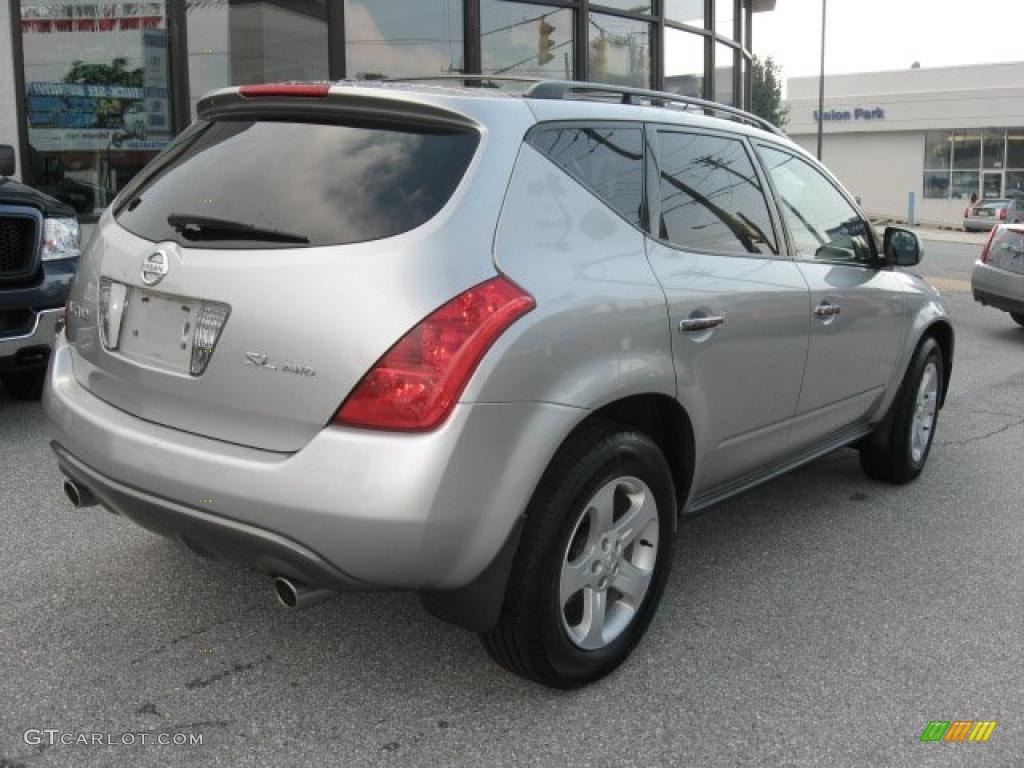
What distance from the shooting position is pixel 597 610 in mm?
2971

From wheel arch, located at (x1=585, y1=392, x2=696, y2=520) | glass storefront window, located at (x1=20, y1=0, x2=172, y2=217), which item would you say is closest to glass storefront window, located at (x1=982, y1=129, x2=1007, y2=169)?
glass storefront window, located at (x1=20, y1=0, x2=172, y2=217)

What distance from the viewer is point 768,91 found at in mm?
65875

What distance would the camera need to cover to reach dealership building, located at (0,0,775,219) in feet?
31.4

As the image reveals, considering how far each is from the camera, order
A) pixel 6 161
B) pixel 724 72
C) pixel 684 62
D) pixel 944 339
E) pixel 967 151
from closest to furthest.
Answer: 1. pixel 944 339
2. pixel 6 161
3. pixel 684 62
4. pixel 724 72
5. pixel 967 151

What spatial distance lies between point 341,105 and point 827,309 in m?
2.15

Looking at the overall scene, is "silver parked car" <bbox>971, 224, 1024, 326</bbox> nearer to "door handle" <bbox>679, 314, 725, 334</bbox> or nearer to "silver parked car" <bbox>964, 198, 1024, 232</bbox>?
"door handle" <bbox>679, 314, 725, 334</bbox>

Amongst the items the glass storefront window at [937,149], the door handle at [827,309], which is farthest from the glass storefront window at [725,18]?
the glass storefront window at [937,149]

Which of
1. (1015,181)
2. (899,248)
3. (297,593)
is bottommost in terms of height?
(297,593)

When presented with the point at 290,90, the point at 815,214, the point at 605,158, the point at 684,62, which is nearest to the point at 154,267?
the point at 290,90

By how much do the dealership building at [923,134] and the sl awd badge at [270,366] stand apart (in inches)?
1732

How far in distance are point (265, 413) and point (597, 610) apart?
3.70ft

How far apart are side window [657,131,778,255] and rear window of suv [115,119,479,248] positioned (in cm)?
90

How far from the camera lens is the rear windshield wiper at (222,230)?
8.74ft

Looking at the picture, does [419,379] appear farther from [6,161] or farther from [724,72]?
[724,72]
